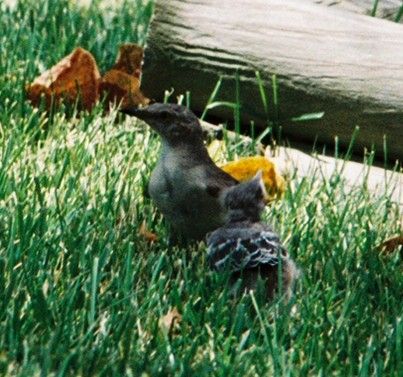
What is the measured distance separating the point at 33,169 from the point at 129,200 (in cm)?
46

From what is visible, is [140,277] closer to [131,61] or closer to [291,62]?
[291,62]

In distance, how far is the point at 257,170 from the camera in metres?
4.97

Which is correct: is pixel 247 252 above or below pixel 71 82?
above

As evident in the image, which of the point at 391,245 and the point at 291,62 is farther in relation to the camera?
the point at 291,62

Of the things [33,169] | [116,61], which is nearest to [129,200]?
[33,169]

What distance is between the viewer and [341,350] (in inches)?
140

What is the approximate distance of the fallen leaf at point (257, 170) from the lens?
4.98 meters

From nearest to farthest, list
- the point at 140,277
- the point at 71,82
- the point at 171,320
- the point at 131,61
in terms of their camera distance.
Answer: the point at 171,320
the point at 140,277
the point at 71,82
the point at 131,61

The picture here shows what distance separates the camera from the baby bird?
3812mm

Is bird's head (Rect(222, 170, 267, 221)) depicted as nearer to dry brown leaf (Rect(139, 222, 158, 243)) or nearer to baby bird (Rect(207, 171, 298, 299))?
baby bird (Rect(207, 171, 298, 299))

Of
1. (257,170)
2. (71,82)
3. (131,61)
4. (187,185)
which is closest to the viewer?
(187,185)

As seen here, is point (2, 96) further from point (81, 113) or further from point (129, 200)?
point (129, 200)

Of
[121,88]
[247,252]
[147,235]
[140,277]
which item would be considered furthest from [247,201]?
[121,88]

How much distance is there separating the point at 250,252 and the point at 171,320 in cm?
35
